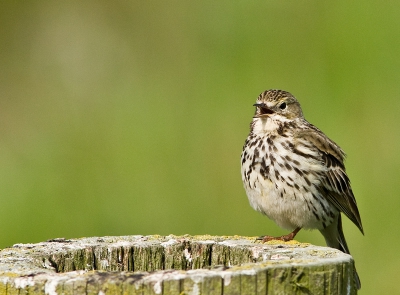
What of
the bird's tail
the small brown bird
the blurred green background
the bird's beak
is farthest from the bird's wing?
the blurred green background

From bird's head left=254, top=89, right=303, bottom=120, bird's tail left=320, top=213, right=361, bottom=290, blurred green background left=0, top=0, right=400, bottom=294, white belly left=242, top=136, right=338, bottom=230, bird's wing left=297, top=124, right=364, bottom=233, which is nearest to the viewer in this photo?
white belly left=242, top=136, right=338, bottom=230

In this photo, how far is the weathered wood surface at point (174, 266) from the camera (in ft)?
15.0

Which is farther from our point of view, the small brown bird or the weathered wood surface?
the small brown bird

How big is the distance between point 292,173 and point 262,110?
82cm

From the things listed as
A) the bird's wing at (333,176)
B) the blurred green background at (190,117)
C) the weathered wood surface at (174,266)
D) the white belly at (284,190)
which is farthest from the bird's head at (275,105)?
the weathered wood surface at (174,266)

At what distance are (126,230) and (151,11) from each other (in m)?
4.38

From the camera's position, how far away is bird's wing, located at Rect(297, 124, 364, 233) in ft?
27.7

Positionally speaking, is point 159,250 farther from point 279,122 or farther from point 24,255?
point 279,122

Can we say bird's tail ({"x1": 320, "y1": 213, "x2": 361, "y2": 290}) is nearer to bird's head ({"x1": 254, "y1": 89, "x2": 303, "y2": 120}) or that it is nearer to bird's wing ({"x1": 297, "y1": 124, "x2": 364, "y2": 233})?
bird's wing ({"x1": 297, "y1": 124, "x2": 364, "y2": 233})

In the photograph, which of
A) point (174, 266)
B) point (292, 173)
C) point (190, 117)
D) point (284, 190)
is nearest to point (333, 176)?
point (292, 173)

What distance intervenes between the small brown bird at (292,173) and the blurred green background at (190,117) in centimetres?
167

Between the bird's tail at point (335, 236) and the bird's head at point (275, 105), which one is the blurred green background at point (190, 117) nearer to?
the bird's tail at point (335, 236)

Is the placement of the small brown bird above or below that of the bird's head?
below

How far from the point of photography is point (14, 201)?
1150cm
